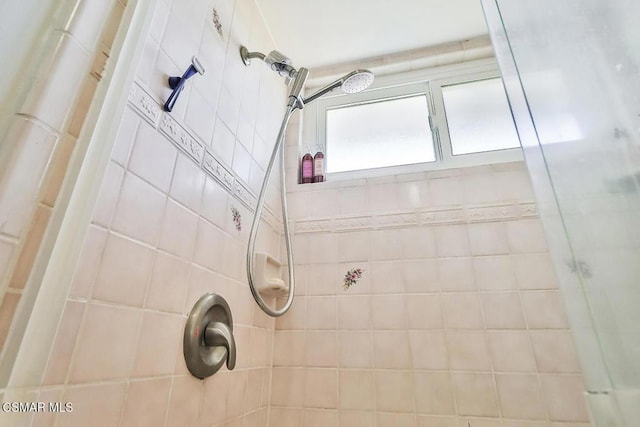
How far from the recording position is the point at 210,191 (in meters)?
0.88

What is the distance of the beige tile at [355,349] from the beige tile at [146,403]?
2.05 feet

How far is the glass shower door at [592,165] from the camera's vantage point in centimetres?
43

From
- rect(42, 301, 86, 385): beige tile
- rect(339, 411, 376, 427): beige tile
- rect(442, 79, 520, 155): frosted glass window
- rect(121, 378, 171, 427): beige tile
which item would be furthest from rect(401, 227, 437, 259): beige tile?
rect(42, 301, 86, 385): beige tile

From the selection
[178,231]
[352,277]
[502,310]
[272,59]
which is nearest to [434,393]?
[502,310]

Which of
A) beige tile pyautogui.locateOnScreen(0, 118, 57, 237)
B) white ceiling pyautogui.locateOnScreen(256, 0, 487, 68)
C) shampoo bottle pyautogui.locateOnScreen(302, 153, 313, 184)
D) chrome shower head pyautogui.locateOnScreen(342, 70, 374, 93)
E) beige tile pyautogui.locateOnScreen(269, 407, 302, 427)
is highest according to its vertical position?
white ceiling pyautogui.locateOnScreen(256, 0, 487, 68)

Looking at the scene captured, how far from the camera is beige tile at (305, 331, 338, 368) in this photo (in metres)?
1.14

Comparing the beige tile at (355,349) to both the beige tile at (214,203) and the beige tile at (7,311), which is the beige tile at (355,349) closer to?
the beige tile at (214,203)

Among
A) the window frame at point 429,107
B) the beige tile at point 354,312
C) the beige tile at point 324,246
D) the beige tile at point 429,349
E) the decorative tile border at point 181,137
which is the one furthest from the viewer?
the window frame at point 429,107

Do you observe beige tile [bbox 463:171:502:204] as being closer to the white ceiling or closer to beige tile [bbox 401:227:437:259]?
beige tile [bbox 401:227:437:259]

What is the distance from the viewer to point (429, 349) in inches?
42.6

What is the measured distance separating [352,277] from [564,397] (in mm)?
712

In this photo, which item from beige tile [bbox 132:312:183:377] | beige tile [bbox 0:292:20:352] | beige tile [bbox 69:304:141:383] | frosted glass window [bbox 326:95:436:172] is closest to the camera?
beige tile [bbox 0:292:20:352]

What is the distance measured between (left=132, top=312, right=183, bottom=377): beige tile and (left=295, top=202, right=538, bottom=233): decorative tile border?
71 cm

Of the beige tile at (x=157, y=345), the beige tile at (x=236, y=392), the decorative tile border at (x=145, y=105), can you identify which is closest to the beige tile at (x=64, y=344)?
the beige tile at (x=157, y=345)
